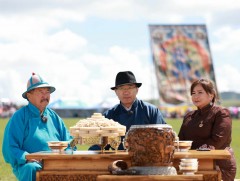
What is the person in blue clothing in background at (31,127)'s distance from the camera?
7.17 m

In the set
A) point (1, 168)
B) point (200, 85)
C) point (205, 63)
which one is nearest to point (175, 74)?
point (205, 63)

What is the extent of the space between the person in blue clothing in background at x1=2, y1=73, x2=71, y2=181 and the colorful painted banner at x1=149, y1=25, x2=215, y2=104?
47108 mm

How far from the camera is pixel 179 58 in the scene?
56344 millimetres

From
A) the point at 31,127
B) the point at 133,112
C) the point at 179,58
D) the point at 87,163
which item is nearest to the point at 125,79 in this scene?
the point at 133,112

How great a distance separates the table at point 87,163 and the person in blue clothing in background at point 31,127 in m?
1.04

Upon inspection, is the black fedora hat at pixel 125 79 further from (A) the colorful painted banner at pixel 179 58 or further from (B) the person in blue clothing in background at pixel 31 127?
(A) the colorful painted banner at pixel 179 58

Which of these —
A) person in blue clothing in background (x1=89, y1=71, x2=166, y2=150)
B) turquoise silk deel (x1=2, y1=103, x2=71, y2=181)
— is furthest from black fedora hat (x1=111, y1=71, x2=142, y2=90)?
turquoise silk deel (x1=2, y1=103, x2=71, y2=181)

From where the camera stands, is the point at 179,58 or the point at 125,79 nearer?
the point at 125,79

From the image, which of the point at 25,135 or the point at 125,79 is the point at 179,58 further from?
the point at 25,135

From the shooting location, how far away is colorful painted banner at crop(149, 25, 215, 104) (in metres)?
54.8

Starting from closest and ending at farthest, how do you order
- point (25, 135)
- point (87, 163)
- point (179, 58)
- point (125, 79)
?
point (87, 163) → point (25, 135) → point (125, 79) → point (179, 58)

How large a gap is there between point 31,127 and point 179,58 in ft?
162

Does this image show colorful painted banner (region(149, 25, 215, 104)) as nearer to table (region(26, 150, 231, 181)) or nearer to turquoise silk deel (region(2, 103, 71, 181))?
turquoise silk deel (region(2, 103, 71, 181))

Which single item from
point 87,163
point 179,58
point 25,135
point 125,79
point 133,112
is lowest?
point 87,163
